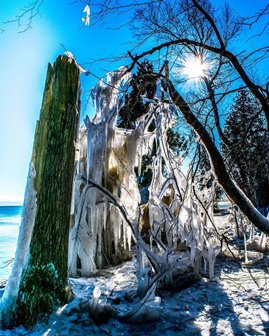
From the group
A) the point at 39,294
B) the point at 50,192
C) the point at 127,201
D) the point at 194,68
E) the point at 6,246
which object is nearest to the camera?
the point at 39,294

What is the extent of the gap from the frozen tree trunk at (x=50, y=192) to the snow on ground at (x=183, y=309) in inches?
11.9

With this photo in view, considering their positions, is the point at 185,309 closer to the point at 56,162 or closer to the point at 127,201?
the point at 56,162

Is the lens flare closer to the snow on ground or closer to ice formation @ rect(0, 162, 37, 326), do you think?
ice formation @ rect(0, 162, 37, 326)

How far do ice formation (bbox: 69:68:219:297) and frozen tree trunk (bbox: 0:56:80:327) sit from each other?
3.17ft

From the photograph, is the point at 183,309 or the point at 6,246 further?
the point at 6,246

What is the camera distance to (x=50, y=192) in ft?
9.78

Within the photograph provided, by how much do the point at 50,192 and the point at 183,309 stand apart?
1933 mm

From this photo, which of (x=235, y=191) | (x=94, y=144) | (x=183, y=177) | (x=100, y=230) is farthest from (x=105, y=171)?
(x=235, y=191)

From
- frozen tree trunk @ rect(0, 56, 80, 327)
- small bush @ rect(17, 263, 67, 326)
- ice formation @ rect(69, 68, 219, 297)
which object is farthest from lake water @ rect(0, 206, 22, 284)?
ice formation @ rect(69, 68, 219, 297)

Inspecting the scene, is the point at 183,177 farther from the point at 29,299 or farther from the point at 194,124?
the point at 29,299

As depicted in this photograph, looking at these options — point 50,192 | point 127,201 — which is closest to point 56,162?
point 50,192

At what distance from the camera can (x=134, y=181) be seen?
5555 mm

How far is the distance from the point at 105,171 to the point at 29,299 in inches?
108

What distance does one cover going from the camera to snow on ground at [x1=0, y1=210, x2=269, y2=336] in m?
2.61
